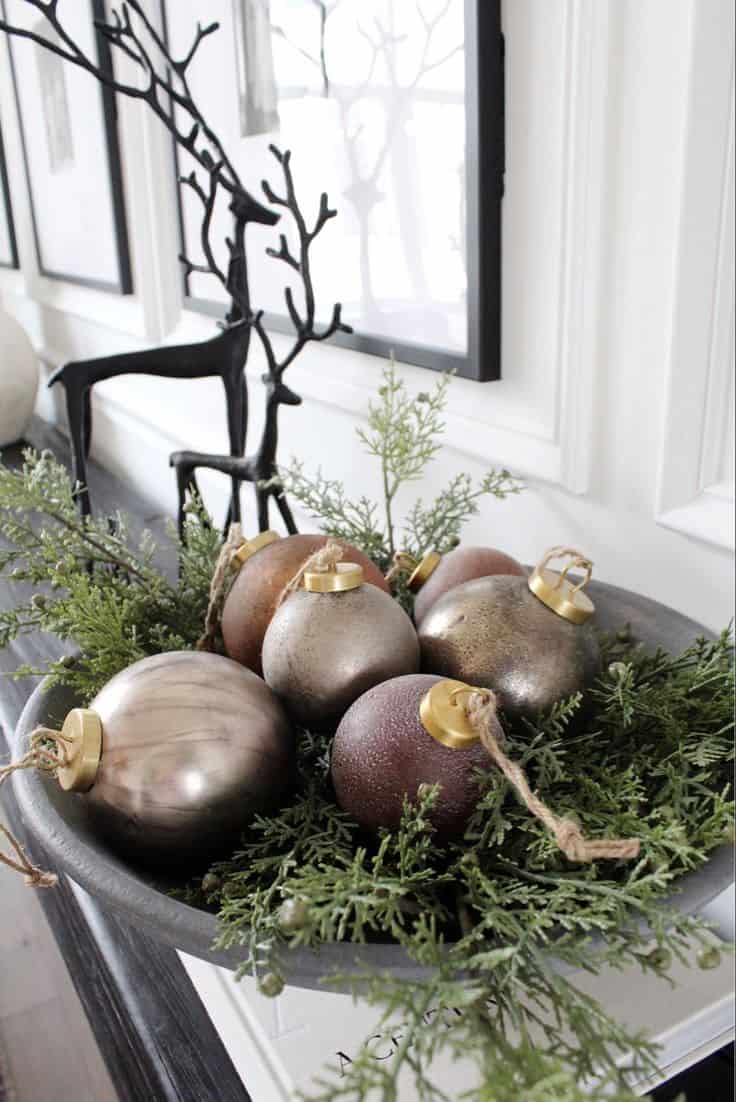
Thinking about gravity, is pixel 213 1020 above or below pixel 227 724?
below

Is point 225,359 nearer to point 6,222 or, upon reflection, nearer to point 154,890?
point 154,890

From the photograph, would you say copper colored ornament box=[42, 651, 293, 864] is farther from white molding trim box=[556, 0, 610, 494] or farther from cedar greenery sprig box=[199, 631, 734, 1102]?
white molding trim box=[556, 0, 610, 494]

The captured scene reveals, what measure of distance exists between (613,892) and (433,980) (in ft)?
0.19

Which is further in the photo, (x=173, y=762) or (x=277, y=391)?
(x=277, y=391)

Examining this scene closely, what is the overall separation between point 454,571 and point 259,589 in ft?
0.27

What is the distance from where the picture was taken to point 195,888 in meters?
0.30

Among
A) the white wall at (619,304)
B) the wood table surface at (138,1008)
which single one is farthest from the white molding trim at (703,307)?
the wood table surface at (138,1008)

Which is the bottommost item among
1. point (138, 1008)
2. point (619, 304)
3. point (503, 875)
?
point (138, 1008)

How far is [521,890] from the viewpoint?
0.26 m

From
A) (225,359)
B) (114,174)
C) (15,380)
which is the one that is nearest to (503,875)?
(225,359)

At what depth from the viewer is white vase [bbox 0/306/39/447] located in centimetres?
122

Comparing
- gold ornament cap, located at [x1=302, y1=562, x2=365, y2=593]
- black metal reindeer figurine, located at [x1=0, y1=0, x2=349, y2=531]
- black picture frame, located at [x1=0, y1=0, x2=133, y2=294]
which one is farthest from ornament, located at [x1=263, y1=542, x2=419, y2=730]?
black picture frame, located at [x1=0, y1=0, x2=133, y2=294]

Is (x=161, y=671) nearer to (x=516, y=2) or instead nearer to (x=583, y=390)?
(x=583, y=390)

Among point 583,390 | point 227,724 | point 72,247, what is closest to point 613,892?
point 227,724
